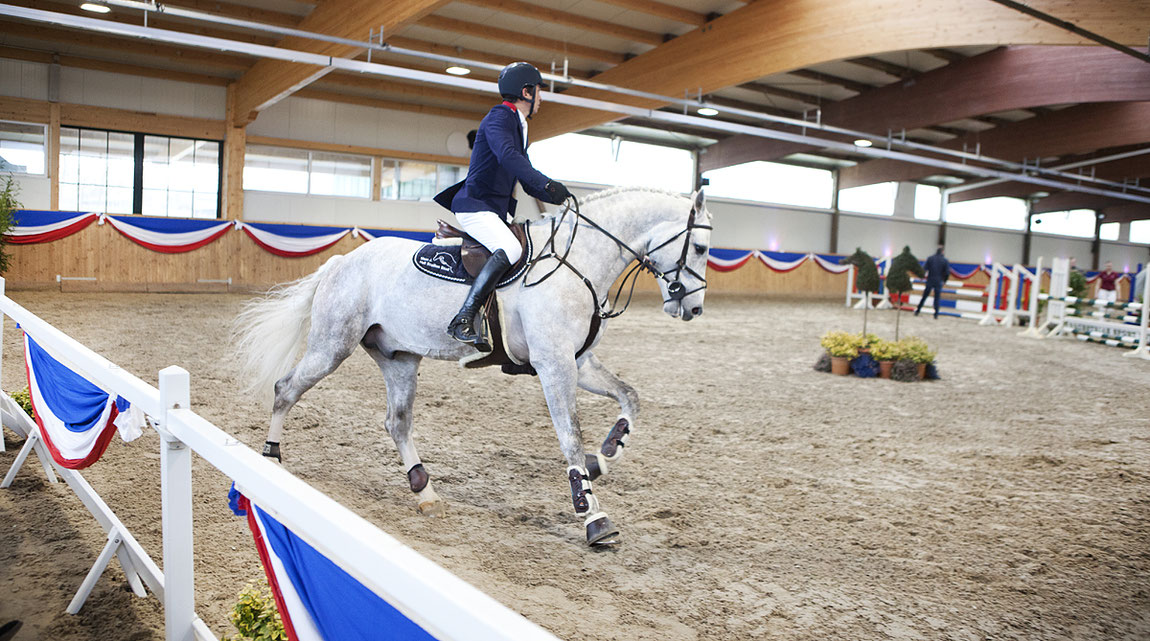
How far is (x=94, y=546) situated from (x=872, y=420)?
5086 millimetres

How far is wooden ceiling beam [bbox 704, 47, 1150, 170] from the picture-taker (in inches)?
429

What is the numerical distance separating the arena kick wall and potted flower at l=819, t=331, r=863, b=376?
10.5 m

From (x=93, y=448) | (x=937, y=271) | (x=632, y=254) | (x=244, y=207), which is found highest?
(x=244, y=207)

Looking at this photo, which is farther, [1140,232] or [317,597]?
[1140,232]

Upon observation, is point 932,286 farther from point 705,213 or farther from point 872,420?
point 705,213

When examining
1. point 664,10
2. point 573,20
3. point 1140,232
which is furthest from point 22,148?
point 1140,232

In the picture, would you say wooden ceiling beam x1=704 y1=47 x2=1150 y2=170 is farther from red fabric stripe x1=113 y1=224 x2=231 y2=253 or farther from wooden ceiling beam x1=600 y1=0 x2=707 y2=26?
red fabric stripe x1=113 y1=224 x2=231 y2=253

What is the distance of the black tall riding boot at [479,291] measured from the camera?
127 inches

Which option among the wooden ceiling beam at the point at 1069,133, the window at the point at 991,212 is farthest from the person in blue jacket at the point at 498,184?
the window at the point at 991,212

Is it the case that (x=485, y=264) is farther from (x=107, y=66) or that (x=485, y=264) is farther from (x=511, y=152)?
(x=107, y=66)

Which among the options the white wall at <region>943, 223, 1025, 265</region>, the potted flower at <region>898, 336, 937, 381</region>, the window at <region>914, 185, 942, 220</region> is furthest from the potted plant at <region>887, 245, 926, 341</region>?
the white wall at <region>943, 223, 1025, 265</region>

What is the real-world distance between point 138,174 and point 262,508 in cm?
1574

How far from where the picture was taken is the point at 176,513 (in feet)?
5.35

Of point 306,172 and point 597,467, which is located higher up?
point 306,172
